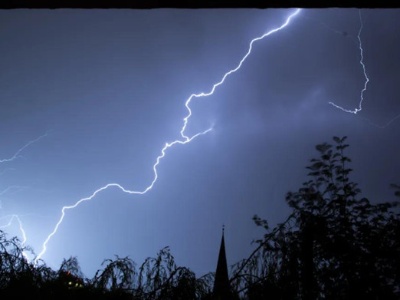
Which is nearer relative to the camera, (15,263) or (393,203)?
(15,263)

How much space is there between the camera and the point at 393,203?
4.67 m

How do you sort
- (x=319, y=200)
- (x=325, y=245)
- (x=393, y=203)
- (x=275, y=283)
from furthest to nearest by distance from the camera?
(x=319, y=200)
(x=393, y=203)
(x=325, y=245)
(x=275, y=283)

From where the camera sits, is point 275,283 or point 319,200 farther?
point 319,200

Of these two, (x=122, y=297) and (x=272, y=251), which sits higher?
(x=272, y=251)

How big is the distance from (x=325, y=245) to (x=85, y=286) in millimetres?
2953

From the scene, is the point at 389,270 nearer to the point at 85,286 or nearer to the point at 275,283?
the point at 275,283

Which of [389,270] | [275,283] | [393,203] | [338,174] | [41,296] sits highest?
[338,174]

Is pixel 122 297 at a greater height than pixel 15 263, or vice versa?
pixel 15 263
